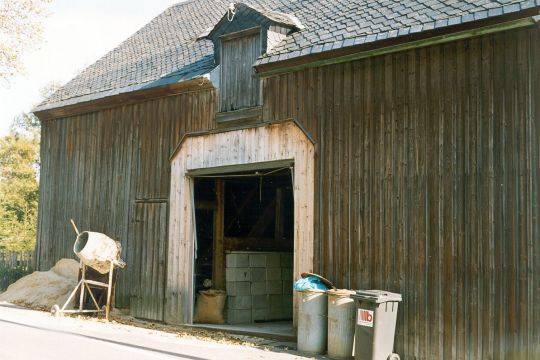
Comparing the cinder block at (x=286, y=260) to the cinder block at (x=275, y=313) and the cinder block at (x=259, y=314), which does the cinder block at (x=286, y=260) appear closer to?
the cinder block at (x=275, y=313)

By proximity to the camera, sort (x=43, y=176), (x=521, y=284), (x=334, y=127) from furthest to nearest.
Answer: (x=43, y=176) < (x=334, y=127) < (x=521, y=284)

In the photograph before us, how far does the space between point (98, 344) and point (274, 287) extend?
624 cm

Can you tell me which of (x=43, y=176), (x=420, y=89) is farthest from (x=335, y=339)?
(x=43, y=176)

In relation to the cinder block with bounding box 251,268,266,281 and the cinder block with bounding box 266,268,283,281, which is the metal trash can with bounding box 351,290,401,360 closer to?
the cinder block with bounding box 251,268,266,281

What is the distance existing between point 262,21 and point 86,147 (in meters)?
6.54

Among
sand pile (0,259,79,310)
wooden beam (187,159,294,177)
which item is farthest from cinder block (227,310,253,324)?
sand pile (0,259,79,310)

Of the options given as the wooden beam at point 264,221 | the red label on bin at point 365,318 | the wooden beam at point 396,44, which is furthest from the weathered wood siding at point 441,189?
the wooden beam at point 264,221

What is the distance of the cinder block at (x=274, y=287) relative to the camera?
53.9 feet

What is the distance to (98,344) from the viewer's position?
11023 millimetres

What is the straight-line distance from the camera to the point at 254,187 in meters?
17.7

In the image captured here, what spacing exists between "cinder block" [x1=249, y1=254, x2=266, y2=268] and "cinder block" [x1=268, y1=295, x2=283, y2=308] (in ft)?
2.71

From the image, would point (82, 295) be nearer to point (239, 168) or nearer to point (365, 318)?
point (239, 168)

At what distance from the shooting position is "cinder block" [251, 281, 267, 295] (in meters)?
16.1

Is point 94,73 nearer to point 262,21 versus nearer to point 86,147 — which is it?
point 86,147
